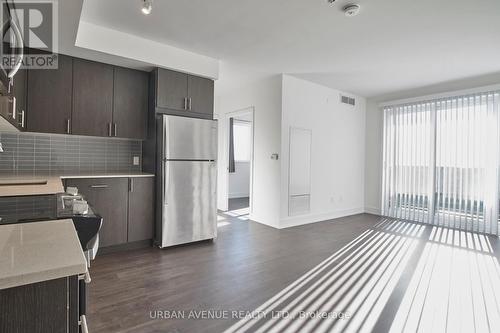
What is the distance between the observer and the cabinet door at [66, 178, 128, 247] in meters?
2.98

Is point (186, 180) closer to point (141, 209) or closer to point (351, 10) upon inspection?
point (141, 209)

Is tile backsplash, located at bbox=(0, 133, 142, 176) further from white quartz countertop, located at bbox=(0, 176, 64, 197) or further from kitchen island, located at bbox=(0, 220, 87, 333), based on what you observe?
kitchen island, located at bbox=(0, 220, 87, 333)

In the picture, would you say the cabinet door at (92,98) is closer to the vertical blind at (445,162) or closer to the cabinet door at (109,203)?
the cabinet door at (109,203)

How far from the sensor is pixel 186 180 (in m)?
3.47

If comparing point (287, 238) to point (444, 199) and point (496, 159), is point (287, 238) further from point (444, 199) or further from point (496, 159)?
point (496, 159)

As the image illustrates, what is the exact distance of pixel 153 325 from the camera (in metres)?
1.84

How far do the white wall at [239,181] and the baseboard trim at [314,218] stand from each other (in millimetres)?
3234

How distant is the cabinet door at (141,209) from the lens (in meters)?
3.29

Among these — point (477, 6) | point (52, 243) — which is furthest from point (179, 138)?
point (477, 6)

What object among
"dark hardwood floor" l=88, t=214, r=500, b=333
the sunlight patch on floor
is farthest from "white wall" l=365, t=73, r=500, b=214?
the sunlight patch on floor

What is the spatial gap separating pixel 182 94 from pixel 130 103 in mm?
684

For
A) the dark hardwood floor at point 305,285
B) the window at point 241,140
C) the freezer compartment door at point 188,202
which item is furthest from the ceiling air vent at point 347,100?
the freezer compartment door at point 188,202

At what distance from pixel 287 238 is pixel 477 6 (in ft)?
10.8

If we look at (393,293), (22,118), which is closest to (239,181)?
(22,118)
